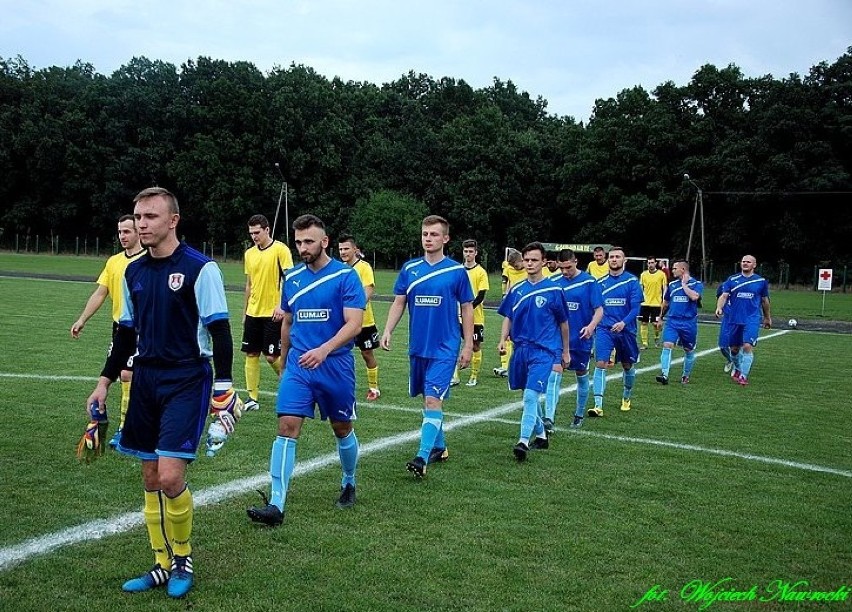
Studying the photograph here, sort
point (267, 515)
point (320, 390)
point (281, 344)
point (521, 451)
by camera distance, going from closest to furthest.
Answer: point (267, 515) < point (320, 390) < point (281, 344) < point (521, 451)

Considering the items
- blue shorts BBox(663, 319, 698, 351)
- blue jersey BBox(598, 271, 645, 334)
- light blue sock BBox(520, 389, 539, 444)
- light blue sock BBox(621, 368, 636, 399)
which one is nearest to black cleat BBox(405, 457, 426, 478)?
light blue sock BBox(520, 389, 539, 444)

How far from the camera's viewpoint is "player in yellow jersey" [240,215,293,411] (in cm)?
985

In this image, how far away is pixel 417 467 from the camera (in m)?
6.69

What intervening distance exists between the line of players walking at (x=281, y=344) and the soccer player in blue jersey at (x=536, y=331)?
0.5 inches

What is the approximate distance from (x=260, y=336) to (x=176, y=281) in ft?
18.3

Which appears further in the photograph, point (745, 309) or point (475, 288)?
point (745, 309)

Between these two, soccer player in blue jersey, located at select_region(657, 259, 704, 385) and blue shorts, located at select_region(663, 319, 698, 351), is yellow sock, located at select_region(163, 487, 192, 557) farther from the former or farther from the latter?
blue shorts, located at select_region(663, 319, 698, 351)

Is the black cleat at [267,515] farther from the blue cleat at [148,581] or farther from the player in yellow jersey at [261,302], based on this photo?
the player in yellow jersey at [261,302]

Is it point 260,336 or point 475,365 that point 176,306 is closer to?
point 260,336

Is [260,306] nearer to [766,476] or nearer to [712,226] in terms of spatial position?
[766,476]

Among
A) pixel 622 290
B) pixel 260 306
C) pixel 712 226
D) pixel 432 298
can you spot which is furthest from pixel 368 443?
pixel 712 226

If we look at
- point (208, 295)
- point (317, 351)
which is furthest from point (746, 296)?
point (208, 295)

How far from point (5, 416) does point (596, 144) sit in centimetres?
6071

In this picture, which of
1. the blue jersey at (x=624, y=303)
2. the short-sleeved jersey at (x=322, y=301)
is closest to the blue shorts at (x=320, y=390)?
the short-sleeved jersey at (x=322, y=301)
